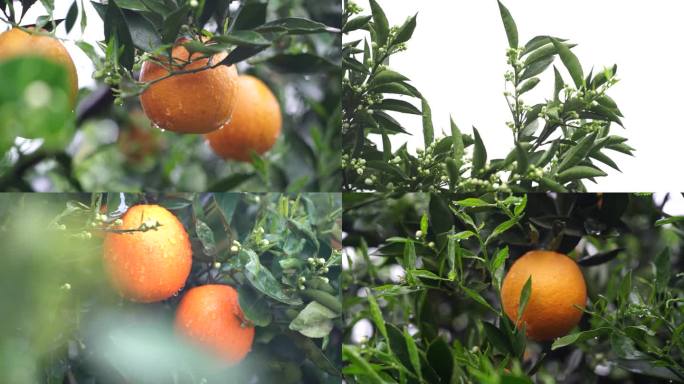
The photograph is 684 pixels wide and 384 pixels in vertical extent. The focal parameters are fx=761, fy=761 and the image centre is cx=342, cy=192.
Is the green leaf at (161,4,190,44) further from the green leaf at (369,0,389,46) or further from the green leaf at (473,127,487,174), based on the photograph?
the green leaf at (473,127,487,174)

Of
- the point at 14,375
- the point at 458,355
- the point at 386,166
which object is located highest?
the point at 386,166

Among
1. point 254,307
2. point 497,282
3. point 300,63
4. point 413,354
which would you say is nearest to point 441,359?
point 413,354

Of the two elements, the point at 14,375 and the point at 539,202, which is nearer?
the point at 14,375

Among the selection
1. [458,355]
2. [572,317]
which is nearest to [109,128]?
[458,355]

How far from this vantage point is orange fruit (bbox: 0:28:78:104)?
2.53 feet

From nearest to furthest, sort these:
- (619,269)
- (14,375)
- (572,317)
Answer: (14,375) → (572,317) → (619,269)

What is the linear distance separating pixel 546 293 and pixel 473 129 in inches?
8.0

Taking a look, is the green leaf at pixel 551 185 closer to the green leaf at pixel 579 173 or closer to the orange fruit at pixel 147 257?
the green leaf at pixel 579 173

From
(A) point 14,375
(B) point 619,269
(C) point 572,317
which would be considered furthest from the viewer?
(B) point 619,269

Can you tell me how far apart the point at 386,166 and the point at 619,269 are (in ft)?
1.25

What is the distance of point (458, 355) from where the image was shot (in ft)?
Answer: 2.64

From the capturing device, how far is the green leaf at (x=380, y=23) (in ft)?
2.87

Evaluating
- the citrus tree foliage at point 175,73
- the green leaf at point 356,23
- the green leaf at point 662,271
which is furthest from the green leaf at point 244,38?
the green leaf at point 662,271

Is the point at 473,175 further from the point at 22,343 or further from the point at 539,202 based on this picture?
the point at 22,343
